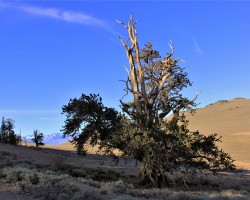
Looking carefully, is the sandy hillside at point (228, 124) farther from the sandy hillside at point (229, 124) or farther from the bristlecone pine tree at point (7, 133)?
the bristlecone pine tree at point (7, 133)

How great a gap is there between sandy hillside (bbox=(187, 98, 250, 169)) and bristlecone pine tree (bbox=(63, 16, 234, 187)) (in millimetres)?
58688

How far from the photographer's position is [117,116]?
84.9 ft

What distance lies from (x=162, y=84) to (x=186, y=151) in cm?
461

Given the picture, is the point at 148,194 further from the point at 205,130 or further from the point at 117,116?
the point at 205,130

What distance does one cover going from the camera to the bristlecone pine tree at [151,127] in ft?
71.8

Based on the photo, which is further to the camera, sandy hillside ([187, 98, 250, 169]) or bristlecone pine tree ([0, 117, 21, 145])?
sandy hillside ([187, 98, 250, 169])

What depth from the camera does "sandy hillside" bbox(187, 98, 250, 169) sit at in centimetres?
9222

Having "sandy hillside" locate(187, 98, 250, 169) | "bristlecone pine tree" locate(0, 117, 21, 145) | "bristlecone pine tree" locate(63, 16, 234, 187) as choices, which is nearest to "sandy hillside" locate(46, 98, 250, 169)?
"sandy hillside" locate(187, 98, 250, 169)

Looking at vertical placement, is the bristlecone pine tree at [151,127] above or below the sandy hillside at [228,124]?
below

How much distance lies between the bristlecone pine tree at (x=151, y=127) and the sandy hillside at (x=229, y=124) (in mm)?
58688

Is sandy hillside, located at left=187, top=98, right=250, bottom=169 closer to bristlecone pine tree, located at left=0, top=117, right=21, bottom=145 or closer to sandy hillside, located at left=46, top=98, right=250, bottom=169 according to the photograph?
Result: sandy hillside, located at left=46, top=98, right=250, bottom=169

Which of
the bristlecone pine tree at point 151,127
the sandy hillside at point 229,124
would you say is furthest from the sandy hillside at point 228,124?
the bristlecone pine tree at point 151,127

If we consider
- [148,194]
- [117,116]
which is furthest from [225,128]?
[148,194]

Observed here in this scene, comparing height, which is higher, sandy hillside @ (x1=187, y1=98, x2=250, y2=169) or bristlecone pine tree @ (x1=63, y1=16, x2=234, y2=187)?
sandy hillside @ (x1=187, y1=98, x2=250, y2=169)
